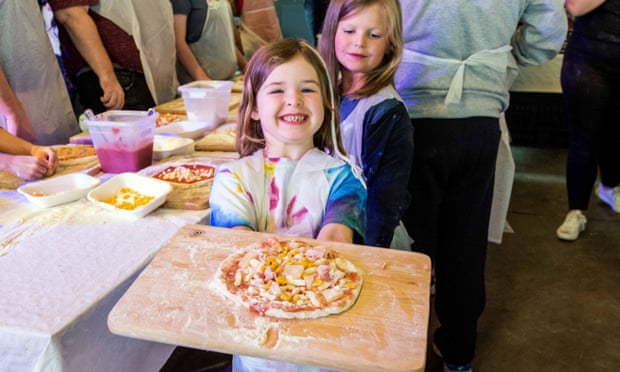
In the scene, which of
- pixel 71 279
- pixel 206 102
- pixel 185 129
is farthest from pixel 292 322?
pixel 206 102

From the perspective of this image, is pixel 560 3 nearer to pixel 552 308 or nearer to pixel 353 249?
pixel 353 249

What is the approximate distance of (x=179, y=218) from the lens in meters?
1.35

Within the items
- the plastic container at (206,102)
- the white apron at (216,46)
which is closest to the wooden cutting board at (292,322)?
the plastic container at (206,102)

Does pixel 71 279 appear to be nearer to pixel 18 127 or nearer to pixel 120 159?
pixel 120 159

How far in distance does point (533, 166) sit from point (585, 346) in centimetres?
229

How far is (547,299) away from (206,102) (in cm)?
181

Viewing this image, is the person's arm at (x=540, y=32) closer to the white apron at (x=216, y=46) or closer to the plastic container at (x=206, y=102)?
the plastic container at (x=206, y=102)

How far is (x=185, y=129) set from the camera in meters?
2.09

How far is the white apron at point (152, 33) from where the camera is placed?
233 cm

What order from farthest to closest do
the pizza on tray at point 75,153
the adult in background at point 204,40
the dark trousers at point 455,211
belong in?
1. the adult in background at point 204,40
2. the pizza on tray at point 75,153
3. the dark trousers at point 455,211

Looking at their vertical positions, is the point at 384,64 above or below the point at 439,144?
above

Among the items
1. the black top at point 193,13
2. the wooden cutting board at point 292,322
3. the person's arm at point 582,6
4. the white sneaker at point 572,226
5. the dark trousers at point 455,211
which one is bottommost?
the white sneaker at point 572,226

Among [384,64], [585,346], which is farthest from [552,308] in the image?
[384,64]

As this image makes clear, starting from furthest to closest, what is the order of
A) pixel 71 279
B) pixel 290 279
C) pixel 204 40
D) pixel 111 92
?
pixel 204 40, pixel 111 92, pixel 71 279, pixel 290 279
